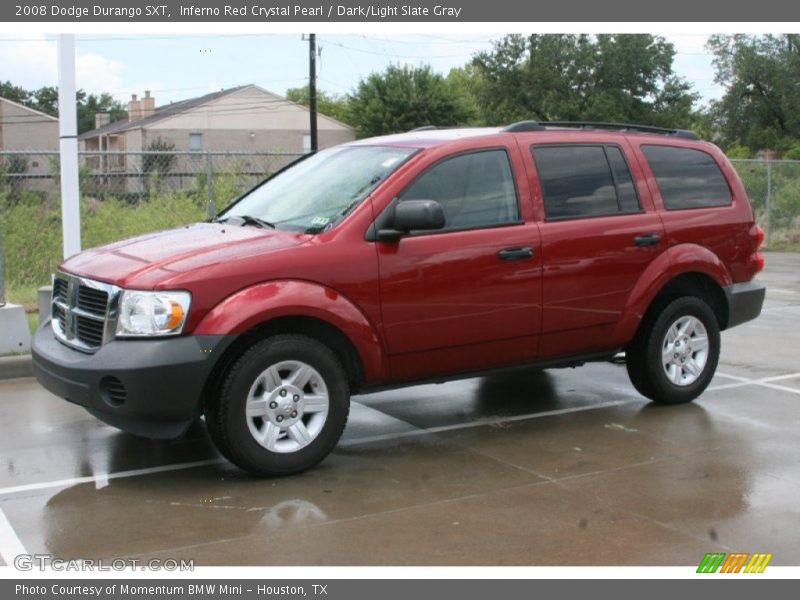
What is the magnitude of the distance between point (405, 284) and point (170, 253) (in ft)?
4.49

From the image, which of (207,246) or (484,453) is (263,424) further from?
(484,453)

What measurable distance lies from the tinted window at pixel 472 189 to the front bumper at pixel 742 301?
208cm

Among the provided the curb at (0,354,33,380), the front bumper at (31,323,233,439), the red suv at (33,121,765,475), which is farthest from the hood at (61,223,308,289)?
the curb at (0,354,33,380)

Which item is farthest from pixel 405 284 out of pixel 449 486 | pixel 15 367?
pixel 15 367

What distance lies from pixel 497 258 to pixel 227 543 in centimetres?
255

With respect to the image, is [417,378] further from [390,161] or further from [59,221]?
[59,221]

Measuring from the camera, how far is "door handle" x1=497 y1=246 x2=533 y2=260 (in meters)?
6.39

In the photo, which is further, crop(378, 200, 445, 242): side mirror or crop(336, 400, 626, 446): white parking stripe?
crop(336, 400, 626, 446): white parking stripe

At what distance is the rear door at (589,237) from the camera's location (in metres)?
6.67

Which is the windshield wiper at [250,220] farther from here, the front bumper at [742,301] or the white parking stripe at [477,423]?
the front bumper at [742,301]

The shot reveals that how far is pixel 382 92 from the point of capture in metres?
59.1

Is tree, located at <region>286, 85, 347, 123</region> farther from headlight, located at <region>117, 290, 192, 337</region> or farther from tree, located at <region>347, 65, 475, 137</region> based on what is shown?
headlight, located at <region>117, 290, 192, 337</region>

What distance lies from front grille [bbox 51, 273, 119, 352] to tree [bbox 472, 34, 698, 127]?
5958cm

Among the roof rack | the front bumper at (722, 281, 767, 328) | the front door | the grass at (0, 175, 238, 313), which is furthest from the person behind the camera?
the grass at (0, 175, 238, 313)
